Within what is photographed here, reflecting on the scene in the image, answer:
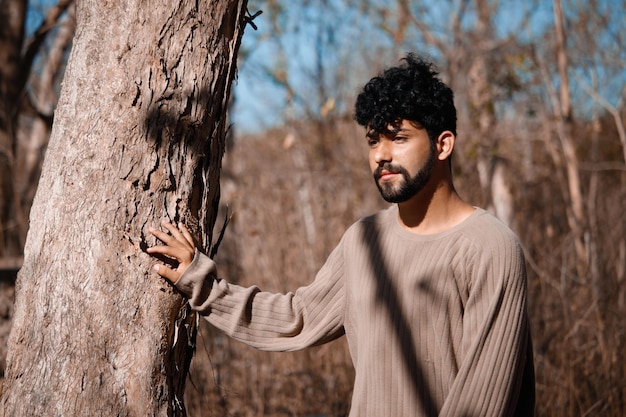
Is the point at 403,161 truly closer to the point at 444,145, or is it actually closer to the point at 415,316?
the point at 444,145

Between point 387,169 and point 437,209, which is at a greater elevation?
point 387,169

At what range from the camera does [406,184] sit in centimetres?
179

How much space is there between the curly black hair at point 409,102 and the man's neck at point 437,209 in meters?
0.15

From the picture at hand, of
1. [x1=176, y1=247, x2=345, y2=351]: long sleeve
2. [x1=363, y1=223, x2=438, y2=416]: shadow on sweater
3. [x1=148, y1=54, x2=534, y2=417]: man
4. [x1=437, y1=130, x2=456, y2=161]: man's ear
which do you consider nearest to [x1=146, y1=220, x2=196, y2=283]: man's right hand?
[x1=148, y1=54, x2=534, y2=417]: man

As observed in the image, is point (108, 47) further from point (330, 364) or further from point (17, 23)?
point (17, 23)

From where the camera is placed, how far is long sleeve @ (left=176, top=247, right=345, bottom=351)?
1.90 m

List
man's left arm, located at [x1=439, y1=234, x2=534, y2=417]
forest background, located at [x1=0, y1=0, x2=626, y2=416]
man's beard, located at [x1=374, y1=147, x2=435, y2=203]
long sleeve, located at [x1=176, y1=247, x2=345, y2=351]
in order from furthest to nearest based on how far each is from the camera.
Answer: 1. forest background, located at [x1=0, y1=0, x2=626, y2=416]
2. long sleeve, located at [x1=176, y1=247, x2=345, y2=351]
3. man's beard, located at [x1=374, y1=147, x2=435, y2=203]
4. man's left arm, located at [x1=439, y1=234, x2=534, y2=417]

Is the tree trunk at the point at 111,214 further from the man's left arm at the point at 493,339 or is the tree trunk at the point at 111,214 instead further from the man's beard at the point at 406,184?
the man's left arm at the point at 493,339

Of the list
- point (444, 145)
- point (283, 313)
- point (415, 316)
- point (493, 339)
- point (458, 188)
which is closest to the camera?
point (493, 339)

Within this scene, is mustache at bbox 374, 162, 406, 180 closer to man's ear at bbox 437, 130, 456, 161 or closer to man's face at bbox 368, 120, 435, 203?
man's face at bbox 368, 120, 435, 203

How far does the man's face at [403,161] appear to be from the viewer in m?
1.79

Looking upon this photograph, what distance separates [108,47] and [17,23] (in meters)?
4.64

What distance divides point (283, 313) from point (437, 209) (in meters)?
0.53

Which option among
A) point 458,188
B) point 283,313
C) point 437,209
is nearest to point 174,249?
point 283,313
